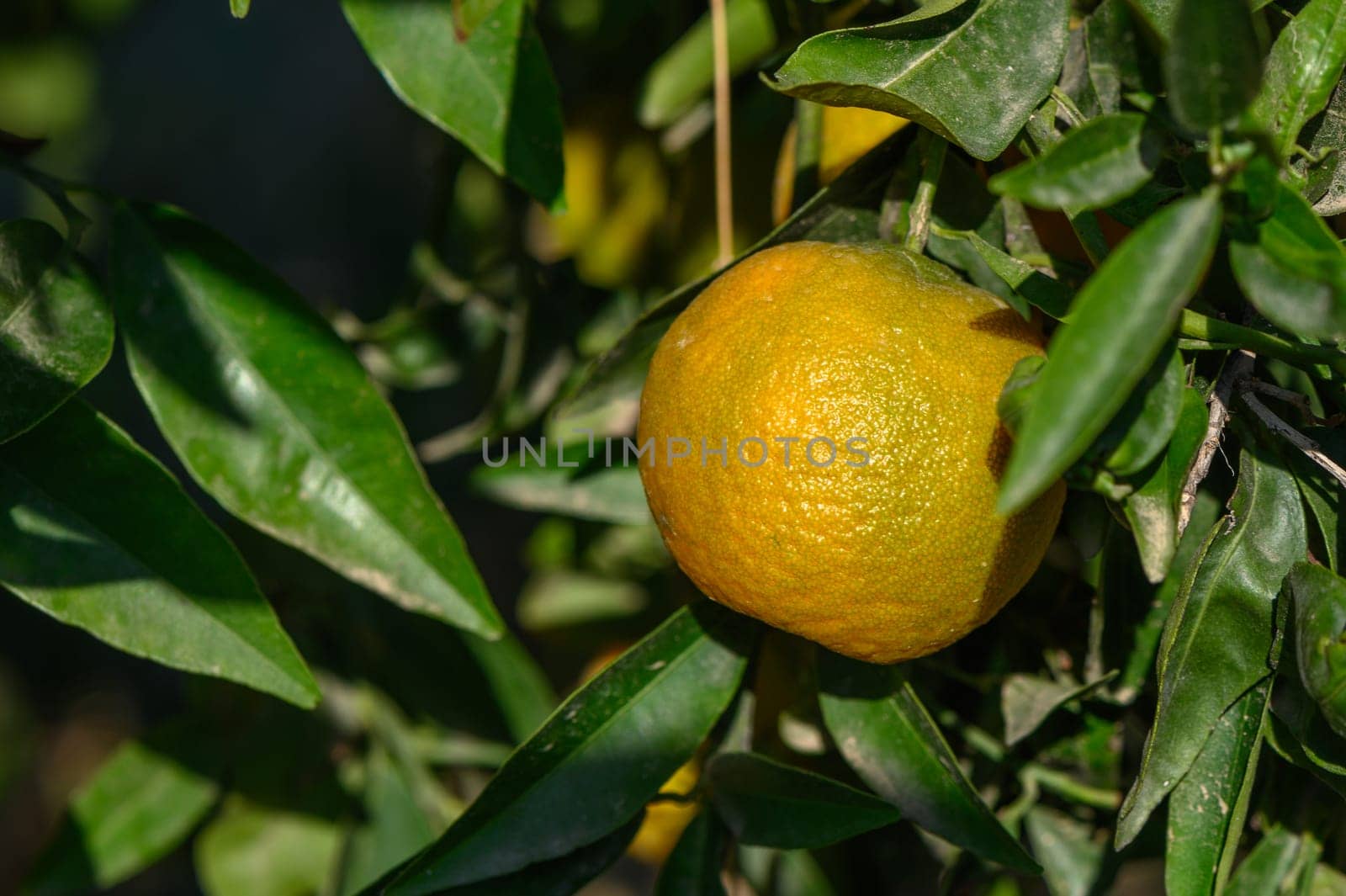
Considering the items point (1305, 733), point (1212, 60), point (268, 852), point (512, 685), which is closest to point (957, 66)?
point (1212, 60)

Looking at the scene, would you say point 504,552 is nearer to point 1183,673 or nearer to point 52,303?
point 52,303

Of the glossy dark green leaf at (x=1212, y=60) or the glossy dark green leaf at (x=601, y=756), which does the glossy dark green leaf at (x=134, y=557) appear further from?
the glossy dark green leaf at (x=1212, y=60)

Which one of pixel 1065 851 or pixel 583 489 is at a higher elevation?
pixel 583 489

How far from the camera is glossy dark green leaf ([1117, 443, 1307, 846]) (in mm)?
616

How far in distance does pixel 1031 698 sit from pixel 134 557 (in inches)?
24.7

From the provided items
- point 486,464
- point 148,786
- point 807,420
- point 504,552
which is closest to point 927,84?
point 807,420

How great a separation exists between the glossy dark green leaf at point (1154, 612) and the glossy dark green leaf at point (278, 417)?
0.44 metres

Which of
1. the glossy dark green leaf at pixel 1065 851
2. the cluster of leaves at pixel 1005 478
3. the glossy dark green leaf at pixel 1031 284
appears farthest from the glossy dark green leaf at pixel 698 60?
the glossy dark green leaf at pixel 1065 851

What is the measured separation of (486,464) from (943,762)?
60 centimetres

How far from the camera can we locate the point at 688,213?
1.19 meters

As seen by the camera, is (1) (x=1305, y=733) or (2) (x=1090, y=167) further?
(1) (x=1305, y=733)

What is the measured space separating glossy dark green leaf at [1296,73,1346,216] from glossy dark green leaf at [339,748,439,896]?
907 mm

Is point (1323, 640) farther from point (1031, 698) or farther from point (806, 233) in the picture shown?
point (806, 233)

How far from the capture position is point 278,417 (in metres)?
0.82
